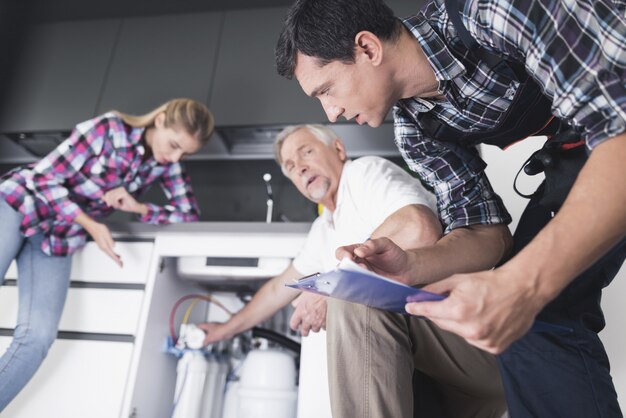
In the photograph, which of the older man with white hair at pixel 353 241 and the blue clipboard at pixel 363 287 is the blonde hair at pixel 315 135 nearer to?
the older man with white hair at pixel 353 241

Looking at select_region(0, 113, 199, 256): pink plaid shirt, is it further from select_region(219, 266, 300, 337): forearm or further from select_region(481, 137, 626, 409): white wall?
select_region(481, 137, 626, 409): white wall

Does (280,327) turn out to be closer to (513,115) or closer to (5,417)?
(5,417)

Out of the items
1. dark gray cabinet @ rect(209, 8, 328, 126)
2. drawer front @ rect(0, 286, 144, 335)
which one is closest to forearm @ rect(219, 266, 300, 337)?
drawer front @ rect(0, 286, 144, 335)

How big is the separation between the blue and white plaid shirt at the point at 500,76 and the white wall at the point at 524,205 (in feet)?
1.18

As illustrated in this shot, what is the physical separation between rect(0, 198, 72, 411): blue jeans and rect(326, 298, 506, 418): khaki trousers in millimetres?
851

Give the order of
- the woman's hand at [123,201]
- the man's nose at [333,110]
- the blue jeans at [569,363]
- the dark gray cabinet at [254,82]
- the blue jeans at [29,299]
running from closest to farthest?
1. the blue jeans at [569,363]
2. the man's nose at [333,110]
3. the blue jeans at [29,299]
4. the woman's hand at [123,201]
5. the dark gray cabinet at [254,82]

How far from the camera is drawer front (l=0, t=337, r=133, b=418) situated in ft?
3.89

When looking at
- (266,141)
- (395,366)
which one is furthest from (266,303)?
(266,141)

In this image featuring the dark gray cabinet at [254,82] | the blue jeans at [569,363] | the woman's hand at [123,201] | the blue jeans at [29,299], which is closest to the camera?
the blue jeans at [569,363]

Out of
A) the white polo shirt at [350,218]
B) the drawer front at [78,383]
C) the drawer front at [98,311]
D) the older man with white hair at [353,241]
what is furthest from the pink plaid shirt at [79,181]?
the white polo shirt at [350,218]

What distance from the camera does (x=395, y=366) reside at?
722mm

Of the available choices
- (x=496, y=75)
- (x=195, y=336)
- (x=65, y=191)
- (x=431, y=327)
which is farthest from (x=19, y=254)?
(x=496, y=75)

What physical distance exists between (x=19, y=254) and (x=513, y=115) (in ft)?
4.36

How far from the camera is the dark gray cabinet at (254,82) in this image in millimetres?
2037
